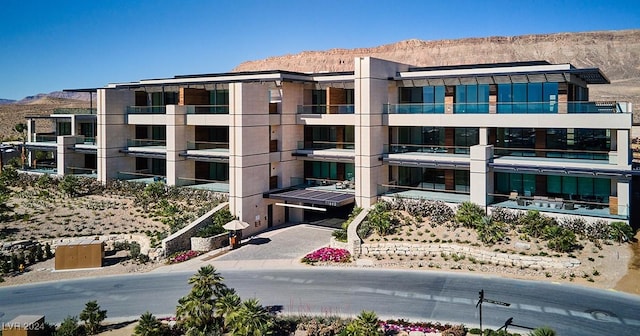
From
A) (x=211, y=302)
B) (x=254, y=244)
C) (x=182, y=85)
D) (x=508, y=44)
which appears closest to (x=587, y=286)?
(x=211, y=302)

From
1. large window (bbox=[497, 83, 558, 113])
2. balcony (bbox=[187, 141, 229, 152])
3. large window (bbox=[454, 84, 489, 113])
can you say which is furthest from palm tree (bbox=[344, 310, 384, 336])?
balcony (bbox=[187, 141, 229, 152])

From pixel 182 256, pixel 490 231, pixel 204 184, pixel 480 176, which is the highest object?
pixel 480 176

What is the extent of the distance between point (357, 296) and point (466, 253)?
29.2ft

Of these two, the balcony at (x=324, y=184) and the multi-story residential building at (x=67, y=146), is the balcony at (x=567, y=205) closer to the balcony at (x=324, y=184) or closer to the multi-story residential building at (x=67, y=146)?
the balcony at (x=324, y=184)

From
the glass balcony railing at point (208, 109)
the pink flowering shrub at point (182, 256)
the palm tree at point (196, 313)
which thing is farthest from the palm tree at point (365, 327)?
the glass balcony railing at point (208, 109)

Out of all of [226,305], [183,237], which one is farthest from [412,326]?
[183,237]

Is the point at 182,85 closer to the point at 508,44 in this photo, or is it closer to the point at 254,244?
the point at 254,244

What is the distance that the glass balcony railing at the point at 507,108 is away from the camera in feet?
110

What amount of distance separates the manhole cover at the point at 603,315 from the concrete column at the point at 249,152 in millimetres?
24419

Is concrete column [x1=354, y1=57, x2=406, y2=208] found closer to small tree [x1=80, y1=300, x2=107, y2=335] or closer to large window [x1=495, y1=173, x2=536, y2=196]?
large window [x1=495, y1=173, x2=536, y2=196]

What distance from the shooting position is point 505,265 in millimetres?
28734

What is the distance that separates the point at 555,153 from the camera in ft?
120

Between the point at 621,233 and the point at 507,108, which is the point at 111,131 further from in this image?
the point at 621,233

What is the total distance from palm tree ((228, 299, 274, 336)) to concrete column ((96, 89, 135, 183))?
116 ft
